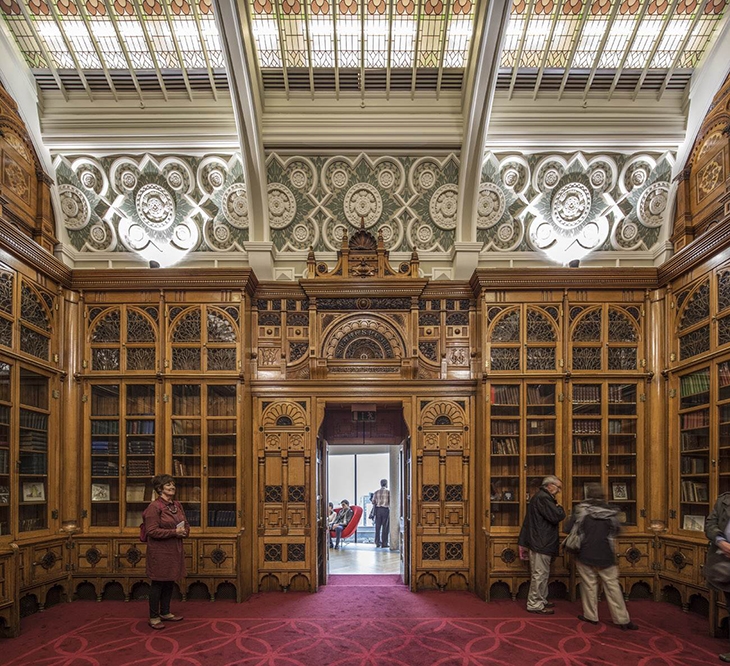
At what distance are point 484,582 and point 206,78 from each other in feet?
21.8

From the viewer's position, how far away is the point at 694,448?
6.01 m

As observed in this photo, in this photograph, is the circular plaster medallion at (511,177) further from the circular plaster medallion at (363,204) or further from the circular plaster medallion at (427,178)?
the circular plaster medallion at (363,204)

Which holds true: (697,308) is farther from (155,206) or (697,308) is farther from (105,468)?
(105,468)

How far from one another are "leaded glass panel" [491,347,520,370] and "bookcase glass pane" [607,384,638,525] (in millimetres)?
1161

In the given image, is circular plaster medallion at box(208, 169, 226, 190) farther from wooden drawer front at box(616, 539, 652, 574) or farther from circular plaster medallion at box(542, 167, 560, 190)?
wooden drawer front at box(616, 539, 652, 574)

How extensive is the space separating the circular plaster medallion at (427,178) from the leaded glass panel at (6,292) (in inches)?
188

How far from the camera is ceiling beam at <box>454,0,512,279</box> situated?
5605 mm

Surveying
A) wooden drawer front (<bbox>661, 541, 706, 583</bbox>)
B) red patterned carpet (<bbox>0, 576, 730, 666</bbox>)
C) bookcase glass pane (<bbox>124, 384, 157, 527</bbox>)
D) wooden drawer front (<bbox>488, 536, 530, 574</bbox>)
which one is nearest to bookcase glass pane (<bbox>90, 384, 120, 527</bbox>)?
bookcase glass pane (<bbox>124, 384, 157, 527</bbox>)

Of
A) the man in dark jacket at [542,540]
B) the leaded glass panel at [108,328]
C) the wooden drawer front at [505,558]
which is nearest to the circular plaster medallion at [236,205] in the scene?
the leaded glass panel at [108,328]

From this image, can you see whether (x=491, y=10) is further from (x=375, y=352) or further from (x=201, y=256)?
(x=201, y=256)

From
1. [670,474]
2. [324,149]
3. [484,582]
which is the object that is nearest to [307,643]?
[484,582]

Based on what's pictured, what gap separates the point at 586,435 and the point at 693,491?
120cm

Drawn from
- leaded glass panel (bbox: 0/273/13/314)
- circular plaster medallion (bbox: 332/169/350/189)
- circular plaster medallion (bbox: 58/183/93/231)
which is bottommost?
leaded glass panel (bbox: 0/273/13/314)

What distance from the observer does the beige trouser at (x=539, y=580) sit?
582 centimetres
